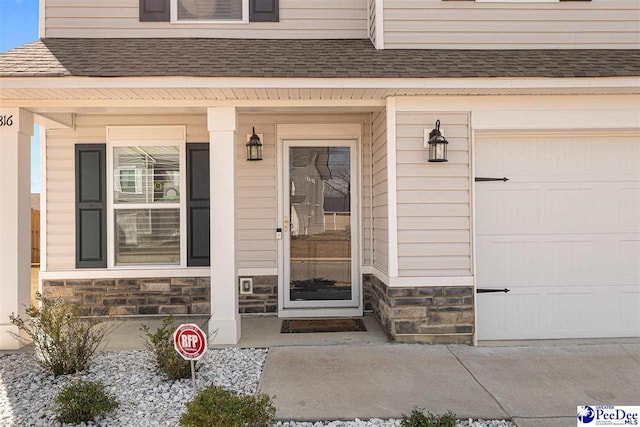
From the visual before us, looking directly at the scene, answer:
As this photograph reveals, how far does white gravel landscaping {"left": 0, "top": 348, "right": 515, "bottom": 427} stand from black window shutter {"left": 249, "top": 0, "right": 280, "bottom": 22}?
3908mm

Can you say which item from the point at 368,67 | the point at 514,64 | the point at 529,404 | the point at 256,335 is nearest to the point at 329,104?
the point at 368,67

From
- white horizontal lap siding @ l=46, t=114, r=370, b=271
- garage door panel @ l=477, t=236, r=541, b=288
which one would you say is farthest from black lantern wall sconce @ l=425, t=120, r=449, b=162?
white horizontal lap siding @ l=46, t=114, r=370, b=271

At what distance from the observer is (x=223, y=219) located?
15.0 ft

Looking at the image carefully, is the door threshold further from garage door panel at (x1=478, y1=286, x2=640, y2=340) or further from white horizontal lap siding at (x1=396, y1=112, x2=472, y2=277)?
garage door panel at (x1=478, y1=286, x2=640, y2=340)

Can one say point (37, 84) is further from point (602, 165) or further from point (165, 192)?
point (602, 165)

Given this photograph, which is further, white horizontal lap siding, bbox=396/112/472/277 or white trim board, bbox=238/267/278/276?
white trim board, bbox=238/267/278/276

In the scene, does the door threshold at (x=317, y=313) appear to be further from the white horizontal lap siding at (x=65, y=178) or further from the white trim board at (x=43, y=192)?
the white trim board at (x=43, y=192)

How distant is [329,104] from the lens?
4656 millimetres

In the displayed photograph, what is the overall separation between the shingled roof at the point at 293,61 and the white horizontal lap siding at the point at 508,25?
0.15 m

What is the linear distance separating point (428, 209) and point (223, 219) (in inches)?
82.7

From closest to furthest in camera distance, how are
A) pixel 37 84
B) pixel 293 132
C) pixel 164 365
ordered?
pixel 164 365
pixel 37 84
pixel 293 132

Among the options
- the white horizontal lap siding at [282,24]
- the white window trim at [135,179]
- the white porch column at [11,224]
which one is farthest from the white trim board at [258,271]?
the white horizontal lap siding at [282,24]

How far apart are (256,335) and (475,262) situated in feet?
8.03

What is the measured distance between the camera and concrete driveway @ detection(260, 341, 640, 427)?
3.13m
